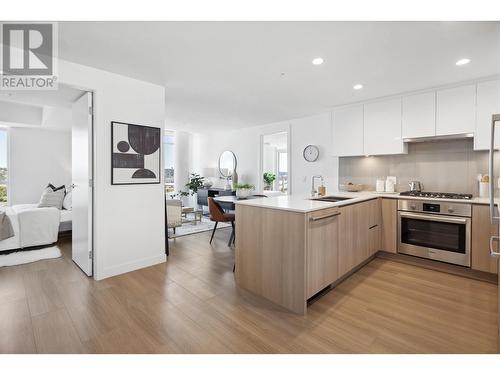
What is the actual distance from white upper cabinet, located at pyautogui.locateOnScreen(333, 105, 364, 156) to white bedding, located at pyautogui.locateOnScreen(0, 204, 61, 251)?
4.76 metres

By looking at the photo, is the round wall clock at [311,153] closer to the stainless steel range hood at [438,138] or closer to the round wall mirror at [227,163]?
the stainless steel range hood at [438,138]

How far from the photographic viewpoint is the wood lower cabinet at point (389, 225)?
3217mm

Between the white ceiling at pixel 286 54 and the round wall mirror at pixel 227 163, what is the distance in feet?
9.97

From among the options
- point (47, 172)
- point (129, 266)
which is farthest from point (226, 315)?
point (47, 172)

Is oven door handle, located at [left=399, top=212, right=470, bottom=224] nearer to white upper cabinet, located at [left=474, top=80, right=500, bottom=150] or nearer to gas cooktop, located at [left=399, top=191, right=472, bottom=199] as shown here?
gas cooktop, located at [left=399, top=191, right=472, bottom=199]

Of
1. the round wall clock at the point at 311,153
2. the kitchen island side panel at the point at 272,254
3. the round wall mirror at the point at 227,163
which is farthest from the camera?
the round wall mirror at the point at 227,163

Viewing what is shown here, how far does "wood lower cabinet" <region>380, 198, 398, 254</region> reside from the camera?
3.22 meters

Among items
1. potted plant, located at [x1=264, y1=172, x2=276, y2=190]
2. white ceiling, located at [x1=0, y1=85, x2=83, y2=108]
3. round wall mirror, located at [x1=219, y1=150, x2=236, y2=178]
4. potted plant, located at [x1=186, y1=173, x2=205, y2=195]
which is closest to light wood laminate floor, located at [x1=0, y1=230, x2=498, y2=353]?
white ceiling, located at [x1=0, y1=85, x2=83, y2=108]

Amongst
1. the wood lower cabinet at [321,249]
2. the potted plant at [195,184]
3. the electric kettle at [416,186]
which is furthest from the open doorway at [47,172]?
the electric kettle at [416,186]

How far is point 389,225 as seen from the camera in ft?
10.7

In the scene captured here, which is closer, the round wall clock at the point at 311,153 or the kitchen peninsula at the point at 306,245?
the kitchen peninsula at the point at 306,245

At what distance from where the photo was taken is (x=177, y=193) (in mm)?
7254
